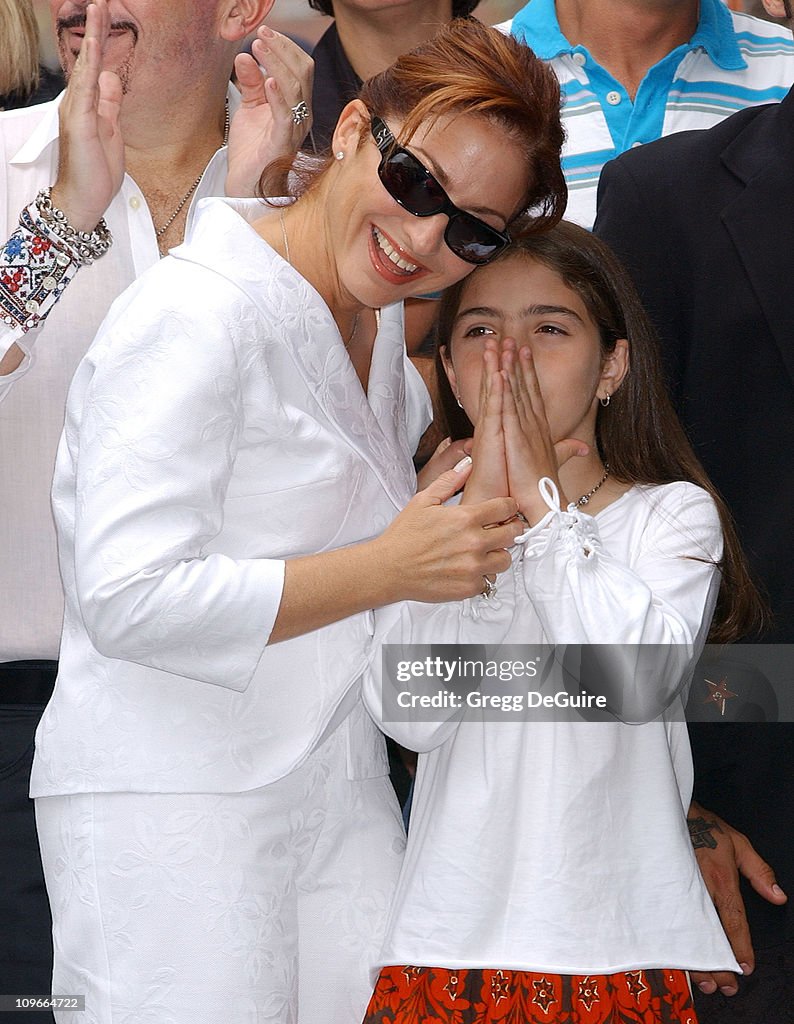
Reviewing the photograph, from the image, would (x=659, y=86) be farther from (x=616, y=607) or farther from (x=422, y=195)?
(x=616, y=607)

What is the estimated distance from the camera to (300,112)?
2.68 meters

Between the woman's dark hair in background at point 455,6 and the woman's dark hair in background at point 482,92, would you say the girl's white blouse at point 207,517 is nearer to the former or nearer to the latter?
the woman's dark hair in background at point 482,92

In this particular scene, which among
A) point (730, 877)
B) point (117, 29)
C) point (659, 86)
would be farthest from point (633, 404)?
point (117, 29)

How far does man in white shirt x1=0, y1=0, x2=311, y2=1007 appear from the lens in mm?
2344

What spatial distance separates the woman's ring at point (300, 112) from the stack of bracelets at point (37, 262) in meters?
Answer: 0.55

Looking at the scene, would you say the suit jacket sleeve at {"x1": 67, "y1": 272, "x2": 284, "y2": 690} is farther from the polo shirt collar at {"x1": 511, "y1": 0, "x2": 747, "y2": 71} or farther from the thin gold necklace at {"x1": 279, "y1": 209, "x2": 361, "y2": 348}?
the polo shirt collar at {"x1": 511, "y1": 0, "x2": 747, "y2": 71}

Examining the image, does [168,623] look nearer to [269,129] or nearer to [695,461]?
[695,461]

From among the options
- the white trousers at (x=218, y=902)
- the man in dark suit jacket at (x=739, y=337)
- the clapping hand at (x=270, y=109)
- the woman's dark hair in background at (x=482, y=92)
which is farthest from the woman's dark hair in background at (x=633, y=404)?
the white trousers at (x=218, y=902)

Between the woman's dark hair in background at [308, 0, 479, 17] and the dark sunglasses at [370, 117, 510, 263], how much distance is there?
59.5 inches

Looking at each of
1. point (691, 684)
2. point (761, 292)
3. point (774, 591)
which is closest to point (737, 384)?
point (761, 292)

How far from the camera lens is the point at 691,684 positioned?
255cm

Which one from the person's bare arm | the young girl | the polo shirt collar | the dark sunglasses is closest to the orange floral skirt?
the young girl

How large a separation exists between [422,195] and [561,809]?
0.93 meters

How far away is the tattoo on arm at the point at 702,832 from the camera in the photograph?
250 cm
